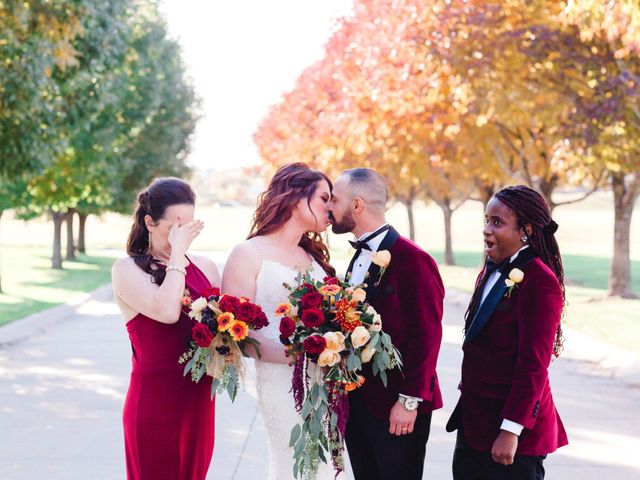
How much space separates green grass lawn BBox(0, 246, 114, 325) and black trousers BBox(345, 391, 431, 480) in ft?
49.5

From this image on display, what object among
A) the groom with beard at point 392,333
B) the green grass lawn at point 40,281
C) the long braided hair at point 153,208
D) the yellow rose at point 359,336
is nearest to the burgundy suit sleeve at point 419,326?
the groom with beard at point 392,333

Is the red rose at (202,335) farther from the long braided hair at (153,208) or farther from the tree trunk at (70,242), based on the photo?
the tree trunk at (70,242)

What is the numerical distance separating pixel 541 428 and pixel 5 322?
16.1 metres

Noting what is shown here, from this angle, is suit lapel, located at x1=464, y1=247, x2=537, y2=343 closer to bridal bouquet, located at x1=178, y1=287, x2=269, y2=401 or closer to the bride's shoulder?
bridal bouquet, located at x1=178, y1=287, x2=269, y2=401

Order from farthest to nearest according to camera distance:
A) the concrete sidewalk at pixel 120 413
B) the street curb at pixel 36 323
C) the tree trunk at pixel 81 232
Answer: the tree trunk at pixel 81 232 → the street curb at pixel 36 323 → the concrete sidewalk at pixel 120 413

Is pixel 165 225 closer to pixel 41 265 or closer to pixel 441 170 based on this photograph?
pixel 441 170

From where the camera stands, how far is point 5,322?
19.3 meters

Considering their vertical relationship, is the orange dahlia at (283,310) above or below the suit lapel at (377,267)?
below

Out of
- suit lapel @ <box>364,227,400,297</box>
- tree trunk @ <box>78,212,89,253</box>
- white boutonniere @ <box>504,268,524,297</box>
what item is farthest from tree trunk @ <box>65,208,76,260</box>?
white boutonniere @ <box>504,268,524,297</box>

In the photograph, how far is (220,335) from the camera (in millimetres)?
4742

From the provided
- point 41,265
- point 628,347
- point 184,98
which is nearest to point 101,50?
point 628,347

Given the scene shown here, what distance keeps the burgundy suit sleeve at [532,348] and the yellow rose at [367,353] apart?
2.05 ft

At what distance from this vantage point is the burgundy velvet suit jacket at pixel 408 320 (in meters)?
4.99

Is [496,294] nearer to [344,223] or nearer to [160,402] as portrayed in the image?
[344,223]
